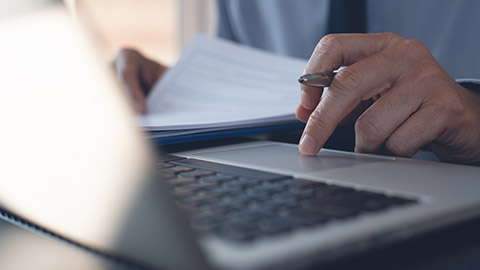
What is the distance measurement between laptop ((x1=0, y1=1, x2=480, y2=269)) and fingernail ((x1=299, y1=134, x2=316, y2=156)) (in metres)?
0.14

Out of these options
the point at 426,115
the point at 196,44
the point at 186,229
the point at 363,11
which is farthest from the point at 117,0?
the point at 186,229

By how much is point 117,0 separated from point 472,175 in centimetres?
148

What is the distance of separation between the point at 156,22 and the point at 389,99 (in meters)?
1.35

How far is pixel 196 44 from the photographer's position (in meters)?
0.87

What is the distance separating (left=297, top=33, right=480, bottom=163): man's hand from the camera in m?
0.47

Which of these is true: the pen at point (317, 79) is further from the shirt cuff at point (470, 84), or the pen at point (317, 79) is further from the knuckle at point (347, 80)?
the shirt cuff at point (470, 84)

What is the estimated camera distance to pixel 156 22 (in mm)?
1680

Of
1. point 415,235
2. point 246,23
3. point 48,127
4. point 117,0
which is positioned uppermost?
point 117,0

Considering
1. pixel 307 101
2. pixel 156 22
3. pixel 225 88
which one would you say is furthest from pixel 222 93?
pixel 156 22

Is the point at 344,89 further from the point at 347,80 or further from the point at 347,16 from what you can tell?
the point at 347,16

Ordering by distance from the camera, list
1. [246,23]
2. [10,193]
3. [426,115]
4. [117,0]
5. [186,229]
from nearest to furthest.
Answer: [186,229] < [10,193] < [426,115] < [246,23] < [117,0]

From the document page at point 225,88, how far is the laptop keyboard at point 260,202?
0.66 ft

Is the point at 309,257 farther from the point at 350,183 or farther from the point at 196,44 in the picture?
the point at 196,44

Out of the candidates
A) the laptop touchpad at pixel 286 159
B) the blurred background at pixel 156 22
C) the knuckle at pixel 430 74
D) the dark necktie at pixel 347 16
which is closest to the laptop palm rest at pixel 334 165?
the laptop touchpad at pixel 286 159
